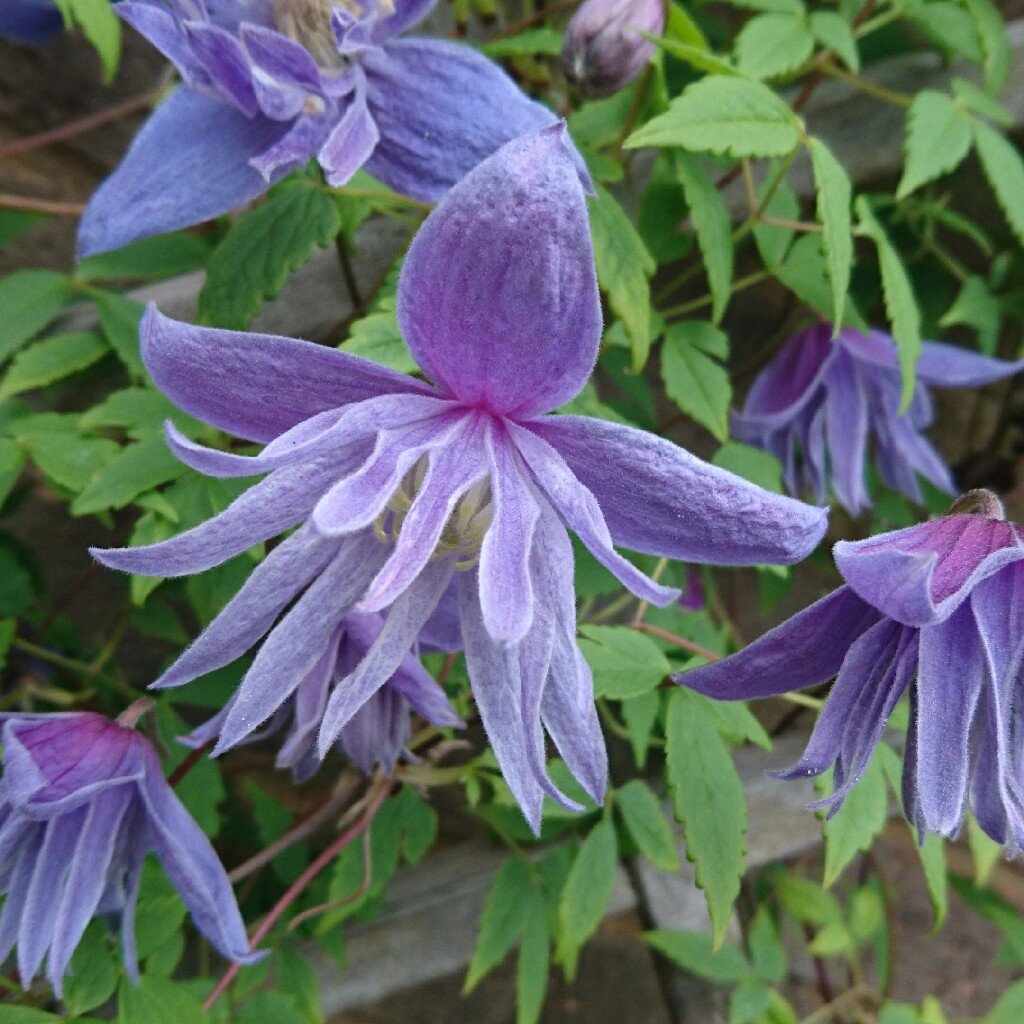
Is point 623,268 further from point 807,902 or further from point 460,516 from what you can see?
point 807,902


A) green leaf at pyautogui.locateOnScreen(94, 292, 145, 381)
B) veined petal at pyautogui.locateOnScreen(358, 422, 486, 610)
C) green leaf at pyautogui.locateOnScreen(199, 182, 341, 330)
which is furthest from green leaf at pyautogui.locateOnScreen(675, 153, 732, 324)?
green leaf at pyautogui.locateOnScreen(94, 292, 145, 381)

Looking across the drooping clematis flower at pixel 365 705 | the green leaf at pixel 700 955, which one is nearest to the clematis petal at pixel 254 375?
the drooping clematis flower at pixel 365 705

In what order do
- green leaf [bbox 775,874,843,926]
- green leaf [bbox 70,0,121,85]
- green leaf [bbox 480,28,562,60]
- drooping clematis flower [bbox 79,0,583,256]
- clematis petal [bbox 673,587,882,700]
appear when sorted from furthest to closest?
1. green leaf [bbox 775,874,843,926]
2. green leaf [bbox 480,28,562,60]
3. green leaf [bbox 70,0,121,85]
4. drooping clematis flower [bbox 79,0,583,256]
5. clematis petal [bbox 673,587,882,700]

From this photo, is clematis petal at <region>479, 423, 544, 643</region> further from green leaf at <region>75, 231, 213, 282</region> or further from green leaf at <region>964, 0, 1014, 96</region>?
green leaf at <region>964, 0, 1014, 96</region>

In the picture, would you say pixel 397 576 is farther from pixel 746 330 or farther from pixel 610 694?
pixel 746 330

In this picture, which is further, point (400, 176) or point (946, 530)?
point (400, 176)

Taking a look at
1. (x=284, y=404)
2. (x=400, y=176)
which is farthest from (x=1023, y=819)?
(x=400, y=176)
